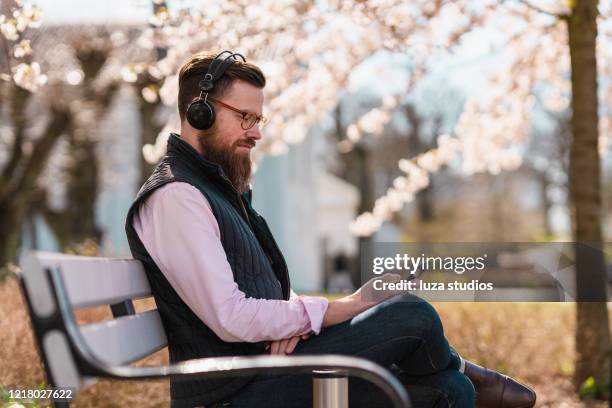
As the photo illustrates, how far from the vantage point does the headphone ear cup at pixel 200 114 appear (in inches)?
125

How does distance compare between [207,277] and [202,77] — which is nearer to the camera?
[207,277]

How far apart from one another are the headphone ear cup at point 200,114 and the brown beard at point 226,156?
2.8 inches

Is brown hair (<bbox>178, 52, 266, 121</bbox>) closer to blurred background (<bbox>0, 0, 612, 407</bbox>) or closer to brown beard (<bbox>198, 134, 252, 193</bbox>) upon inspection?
brown beard (<bbox>198, 134, 252, 193</bbox>)

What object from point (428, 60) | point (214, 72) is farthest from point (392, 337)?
point (428, 60)

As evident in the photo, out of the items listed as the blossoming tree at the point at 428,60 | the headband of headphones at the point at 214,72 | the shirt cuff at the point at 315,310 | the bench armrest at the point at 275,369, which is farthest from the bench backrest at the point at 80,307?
the blossoming tree at the point at 428,60

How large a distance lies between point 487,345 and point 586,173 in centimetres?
149

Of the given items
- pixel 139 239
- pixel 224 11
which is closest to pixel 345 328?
pixel 139 239

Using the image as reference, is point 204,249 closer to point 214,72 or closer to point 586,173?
point 214,72

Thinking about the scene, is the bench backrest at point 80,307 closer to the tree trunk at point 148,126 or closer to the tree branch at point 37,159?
the tree trunk at point 148,126

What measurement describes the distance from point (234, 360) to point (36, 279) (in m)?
0.51

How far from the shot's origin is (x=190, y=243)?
2857 millimetres

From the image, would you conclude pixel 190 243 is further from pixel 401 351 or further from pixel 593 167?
pixel 593 167

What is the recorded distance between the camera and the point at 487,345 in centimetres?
753

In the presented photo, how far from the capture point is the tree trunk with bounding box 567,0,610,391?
22.7 feet
